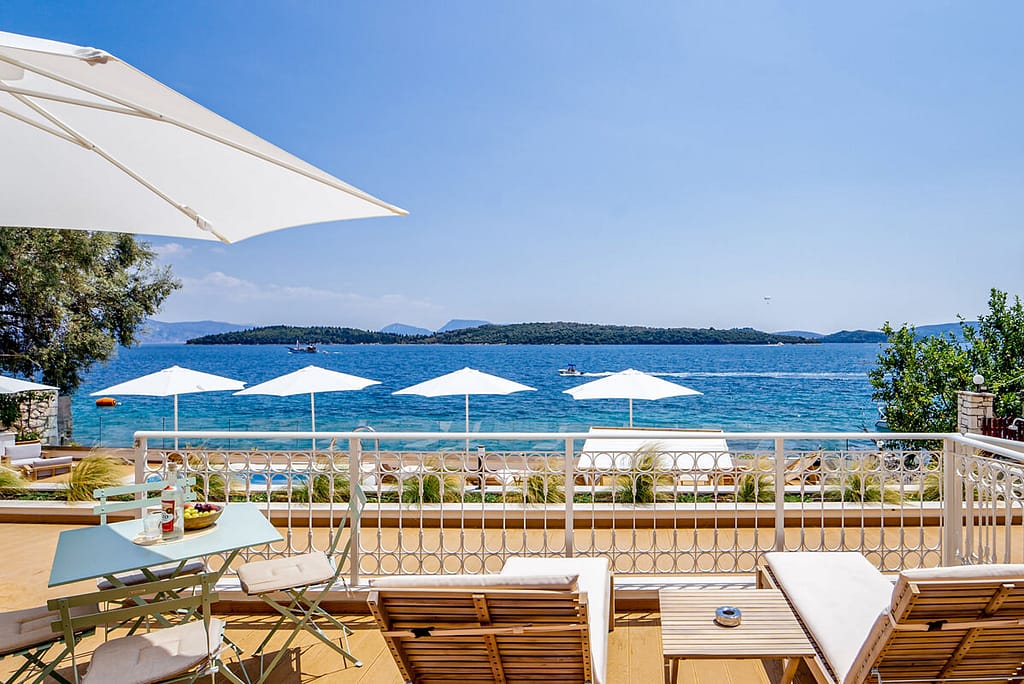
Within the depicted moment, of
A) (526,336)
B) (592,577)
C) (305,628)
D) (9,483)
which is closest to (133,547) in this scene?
(305,628)

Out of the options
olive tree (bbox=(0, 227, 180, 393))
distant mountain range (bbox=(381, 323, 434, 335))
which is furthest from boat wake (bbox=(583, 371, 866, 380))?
olive tree (bbox=(0, 227, 180, 393))

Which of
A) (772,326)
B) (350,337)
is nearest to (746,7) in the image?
(772,326)

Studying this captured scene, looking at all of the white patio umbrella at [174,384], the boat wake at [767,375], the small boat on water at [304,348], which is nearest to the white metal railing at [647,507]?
the white patio umbrella at [174,384]

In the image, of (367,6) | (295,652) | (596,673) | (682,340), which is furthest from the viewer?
(682,340)

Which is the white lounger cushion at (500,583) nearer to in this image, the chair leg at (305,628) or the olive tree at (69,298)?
the chair leg at (305,628)

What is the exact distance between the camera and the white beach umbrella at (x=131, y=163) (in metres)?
2.06

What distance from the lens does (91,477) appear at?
25.2 ft

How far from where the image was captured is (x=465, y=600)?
2.43m

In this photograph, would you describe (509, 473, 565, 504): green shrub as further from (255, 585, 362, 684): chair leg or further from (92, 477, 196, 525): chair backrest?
(92, 477, 196, 525): chair backrest

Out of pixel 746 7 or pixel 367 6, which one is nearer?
pixel 746 7

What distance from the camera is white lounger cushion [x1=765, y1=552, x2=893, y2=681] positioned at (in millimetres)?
2828

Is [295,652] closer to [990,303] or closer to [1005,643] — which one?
[1005,643]

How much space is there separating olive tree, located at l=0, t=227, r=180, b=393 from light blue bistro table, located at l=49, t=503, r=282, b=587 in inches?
625

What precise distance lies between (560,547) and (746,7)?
15591 mm
